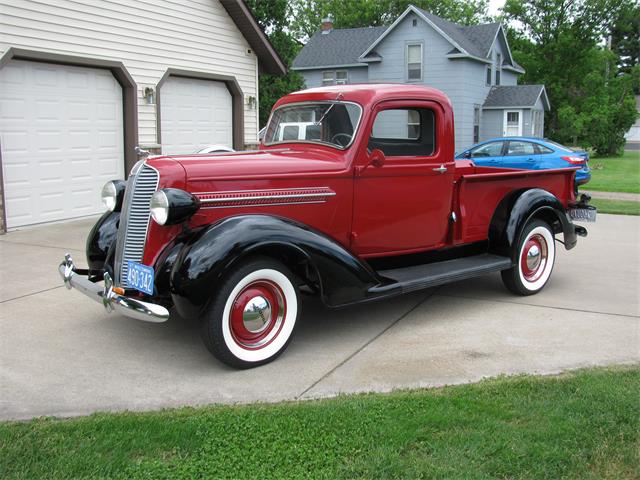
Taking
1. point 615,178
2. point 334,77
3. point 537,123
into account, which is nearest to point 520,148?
point 615,178

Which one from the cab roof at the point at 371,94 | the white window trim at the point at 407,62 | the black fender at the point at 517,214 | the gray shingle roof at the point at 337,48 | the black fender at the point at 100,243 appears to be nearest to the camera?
the black fender at the point at 100,243

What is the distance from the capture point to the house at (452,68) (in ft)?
90.3

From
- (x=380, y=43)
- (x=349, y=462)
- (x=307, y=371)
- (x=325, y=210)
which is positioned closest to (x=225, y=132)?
(x=325, y=210)

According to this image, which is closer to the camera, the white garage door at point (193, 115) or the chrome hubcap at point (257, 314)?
the chrome hubcap at point (257, 314)

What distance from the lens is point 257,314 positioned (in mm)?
4293

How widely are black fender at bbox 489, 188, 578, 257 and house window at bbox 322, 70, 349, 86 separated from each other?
26.6 meters

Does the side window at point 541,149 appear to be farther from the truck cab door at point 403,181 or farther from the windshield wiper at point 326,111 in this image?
the windshield wiper at point 326,111

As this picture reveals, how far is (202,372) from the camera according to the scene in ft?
14.0

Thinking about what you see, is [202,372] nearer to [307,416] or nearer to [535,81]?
[307,416]

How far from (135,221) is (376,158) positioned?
193 cm

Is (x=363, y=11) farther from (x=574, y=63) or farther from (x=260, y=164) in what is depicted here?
(x=260, y=164)

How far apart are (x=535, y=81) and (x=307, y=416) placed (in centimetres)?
3654

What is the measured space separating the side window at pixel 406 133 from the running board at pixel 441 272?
39.8 inches

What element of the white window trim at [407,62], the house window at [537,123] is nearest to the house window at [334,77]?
the white window trim at [407,62]
